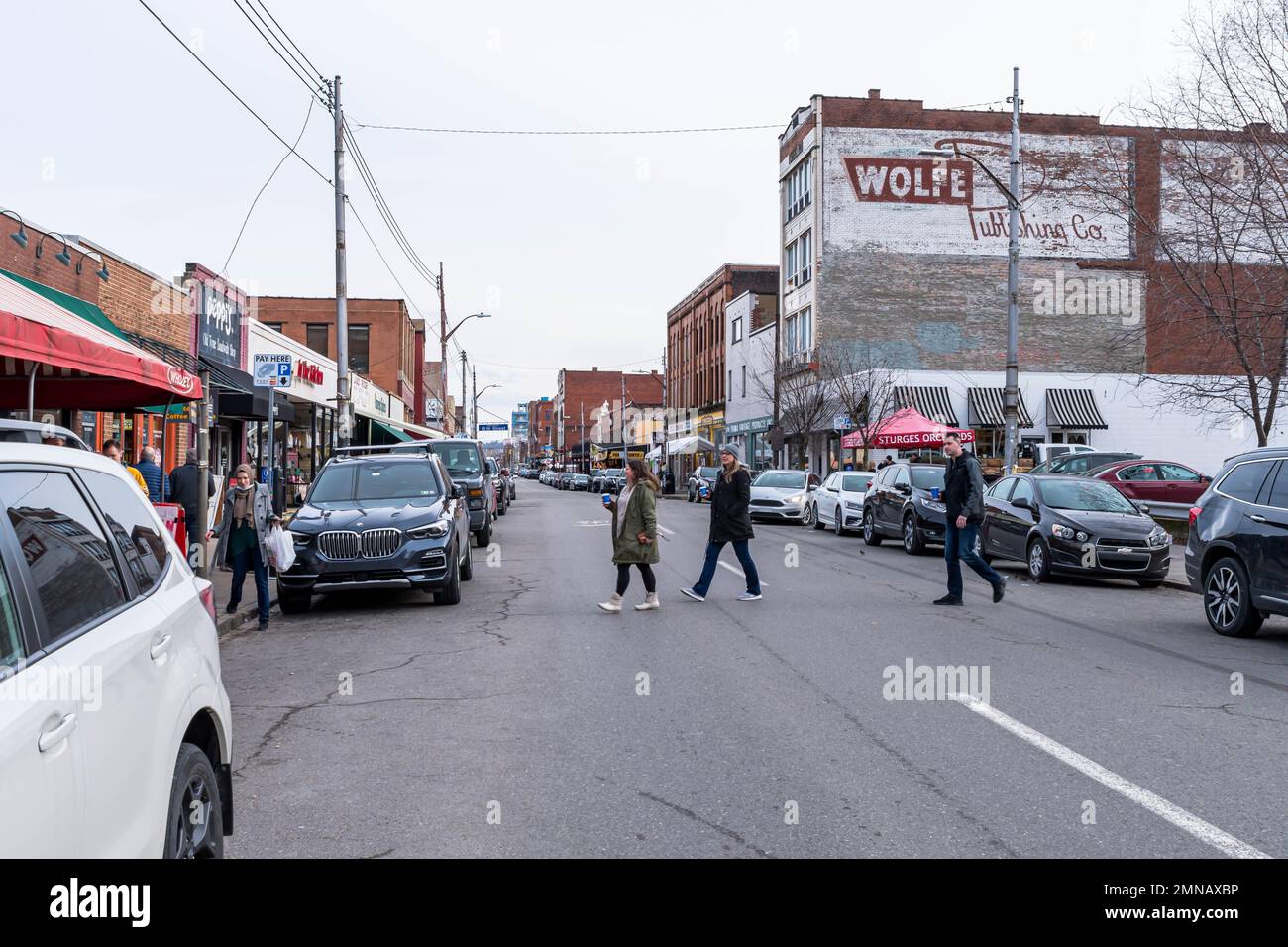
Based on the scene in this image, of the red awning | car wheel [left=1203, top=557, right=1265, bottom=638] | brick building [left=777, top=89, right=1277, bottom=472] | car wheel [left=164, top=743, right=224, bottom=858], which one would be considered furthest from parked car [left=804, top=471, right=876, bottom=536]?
car wheel [left=164, top=743, right=224, bottom=858]

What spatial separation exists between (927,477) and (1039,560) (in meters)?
5.79

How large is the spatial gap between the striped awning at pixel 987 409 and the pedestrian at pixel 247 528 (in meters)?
38.3

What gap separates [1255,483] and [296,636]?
9.16 meters

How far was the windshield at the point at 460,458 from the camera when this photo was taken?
22.6 m

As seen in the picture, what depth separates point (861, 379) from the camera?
43.0 metres

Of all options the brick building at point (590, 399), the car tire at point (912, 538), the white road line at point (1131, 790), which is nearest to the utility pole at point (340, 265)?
the car tire at point (912, 538)

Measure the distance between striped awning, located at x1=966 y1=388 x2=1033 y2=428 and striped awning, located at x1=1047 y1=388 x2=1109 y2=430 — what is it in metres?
1.04

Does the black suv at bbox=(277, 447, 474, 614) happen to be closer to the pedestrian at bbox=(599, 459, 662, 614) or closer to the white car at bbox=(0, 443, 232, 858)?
the pedestrian at bbox=(599, 459, 662, 614)

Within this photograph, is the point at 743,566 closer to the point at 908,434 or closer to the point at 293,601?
the point at 293,601

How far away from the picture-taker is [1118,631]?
10586 mm

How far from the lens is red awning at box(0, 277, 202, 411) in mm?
8406

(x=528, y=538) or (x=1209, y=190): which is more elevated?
(x=1209, y=190)
